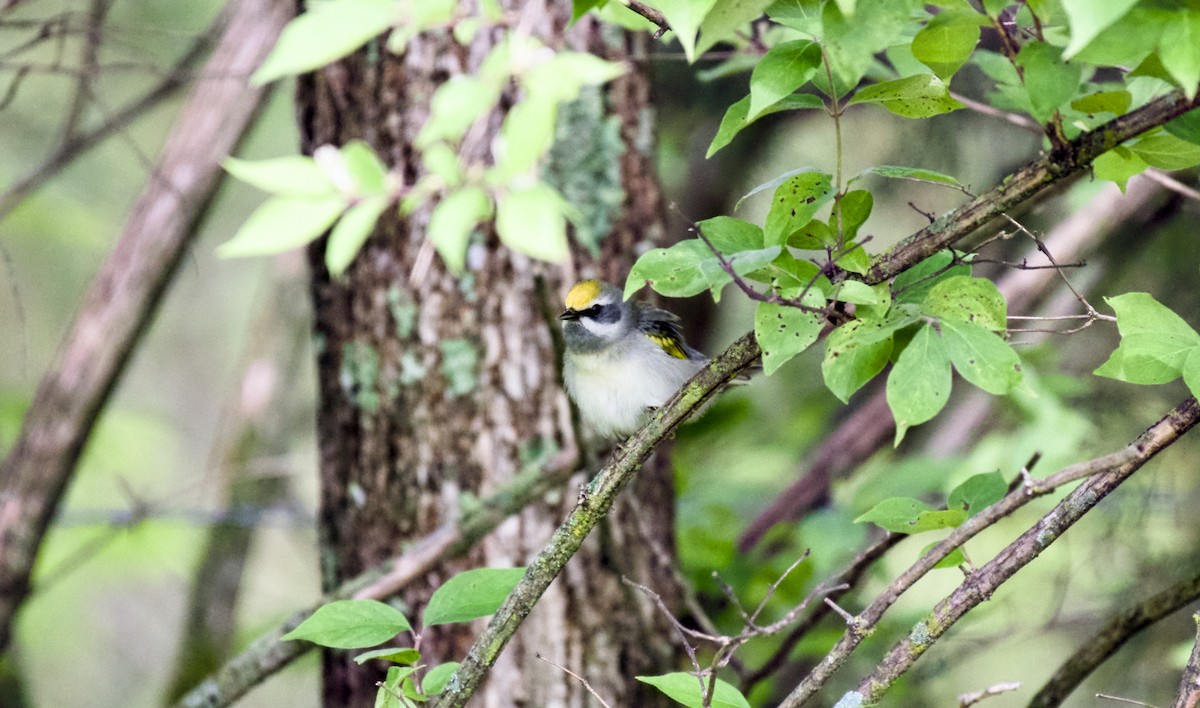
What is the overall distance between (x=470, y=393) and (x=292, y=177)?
201 cm

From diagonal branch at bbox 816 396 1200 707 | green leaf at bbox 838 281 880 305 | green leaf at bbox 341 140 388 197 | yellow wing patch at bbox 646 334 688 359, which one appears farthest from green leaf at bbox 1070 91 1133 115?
yellow wing patch at bbox 646 334 688 359

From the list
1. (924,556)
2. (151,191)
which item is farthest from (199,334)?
(924,556)

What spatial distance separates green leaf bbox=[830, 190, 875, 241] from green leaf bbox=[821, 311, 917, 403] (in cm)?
16

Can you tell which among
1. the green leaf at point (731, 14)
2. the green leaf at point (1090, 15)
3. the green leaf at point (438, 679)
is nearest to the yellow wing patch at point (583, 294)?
the green leaf at point (438, 679)

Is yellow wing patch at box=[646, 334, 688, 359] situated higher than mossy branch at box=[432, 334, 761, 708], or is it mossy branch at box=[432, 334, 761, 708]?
mossy branch at box=[432, 334, 761, 708]

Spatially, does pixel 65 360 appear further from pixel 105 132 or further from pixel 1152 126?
pixel 1152 126

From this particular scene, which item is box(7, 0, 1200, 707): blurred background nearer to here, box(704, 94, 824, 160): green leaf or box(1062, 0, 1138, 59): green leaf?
box(704, 94, 824, 160): green leaf

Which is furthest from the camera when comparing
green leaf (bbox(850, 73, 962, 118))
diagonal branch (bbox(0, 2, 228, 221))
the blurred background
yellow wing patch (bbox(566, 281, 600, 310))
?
the blurred background

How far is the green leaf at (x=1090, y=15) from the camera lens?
99 cm

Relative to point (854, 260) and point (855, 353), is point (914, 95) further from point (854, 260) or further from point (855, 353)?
point (855, 353)

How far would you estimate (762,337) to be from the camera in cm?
144

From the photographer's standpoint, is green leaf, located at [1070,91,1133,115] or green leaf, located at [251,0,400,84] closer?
green leaf, located at [251,0,400,84]

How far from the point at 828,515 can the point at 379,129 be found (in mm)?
2056

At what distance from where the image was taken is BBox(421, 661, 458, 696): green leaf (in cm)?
175
